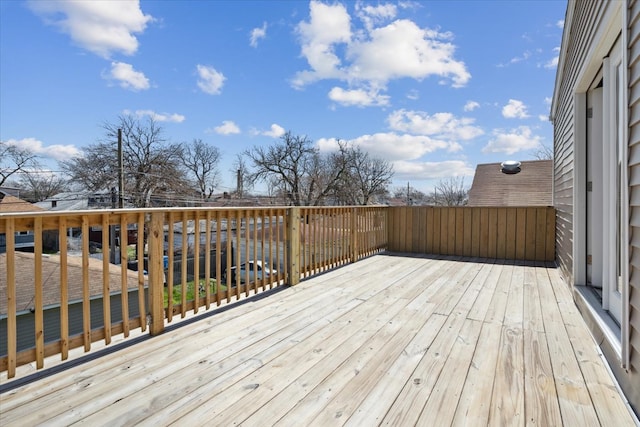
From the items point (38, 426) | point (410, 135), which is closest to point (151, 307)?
point (38, 426)

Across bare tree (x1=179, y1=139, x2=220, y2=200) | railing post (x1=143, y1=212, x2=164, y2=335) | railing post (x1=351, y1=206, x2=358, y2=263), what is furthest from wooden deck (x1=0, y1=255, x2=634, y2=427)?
bare tree (x1=179, y1=139, x2=220, y2=200)

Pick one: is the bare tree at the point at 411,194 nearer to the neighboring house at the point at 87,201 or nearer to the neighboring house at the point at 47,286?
the neighboring house at the point at 87,201

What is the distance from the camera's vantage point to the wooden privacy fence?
550 centimetres

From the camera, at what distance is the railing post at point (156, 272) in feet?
7.59

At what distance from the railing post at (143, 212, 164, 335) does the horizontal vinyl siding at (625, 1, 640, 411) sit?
2.70 meters

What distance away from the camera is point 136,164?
19.9 m

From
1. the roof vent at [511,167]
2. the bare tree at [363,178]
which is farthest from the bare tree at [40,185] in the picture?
the roof vent at [511,167]

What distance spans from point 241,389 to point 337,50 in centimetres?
1238

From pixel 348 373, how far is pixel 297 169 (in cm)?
2319

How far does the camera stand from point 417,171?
28.6 meters

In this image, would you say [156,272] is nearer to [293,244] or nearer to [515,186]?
[293,244]

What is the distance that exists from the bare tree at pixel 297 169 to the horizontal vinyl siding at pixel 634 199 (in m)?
22.9

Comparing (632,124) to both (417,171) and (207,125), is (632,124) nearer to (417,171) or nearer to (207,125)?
(207,125)

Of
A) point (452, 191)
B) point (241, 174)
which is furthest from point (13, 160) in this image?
point (452, 191)
